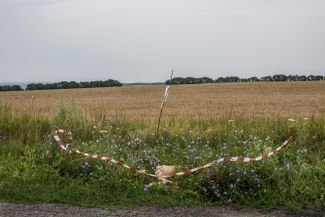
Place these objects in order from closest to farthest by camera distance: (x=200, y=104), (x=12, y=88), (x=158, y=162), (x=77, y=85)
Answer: (x=158, y=162) → (x=200, y=104) → (x=12, y=88) → (x=77, y=85)

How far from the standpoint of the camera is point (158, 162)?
862cm

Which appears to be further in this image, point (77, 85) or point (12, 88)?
point (77, 85)

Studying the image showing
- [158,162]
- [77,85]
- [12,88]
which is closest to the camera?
[158,162]

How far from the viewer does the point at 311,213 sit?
6648 millimetres

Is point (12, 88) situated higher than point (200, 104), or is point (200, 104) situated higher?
point (12, 88)

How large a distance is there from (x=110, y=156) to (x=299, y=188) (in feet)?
10.2

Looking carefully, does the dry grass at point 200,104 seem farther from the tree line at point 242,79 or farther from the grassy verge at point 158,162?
the tree line at point 242,79

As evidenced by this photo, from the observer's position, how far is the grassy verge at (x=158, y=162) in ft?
23.7

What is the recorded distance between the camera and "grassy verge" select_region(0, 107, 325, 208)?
7.23 m

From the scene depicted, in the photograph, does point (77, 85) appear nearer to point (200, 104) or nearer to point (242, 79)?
point (242, 79)

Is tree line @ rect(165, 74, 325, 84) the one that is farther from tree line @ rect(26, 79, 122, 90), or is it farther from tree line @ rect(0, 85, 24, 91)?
tree line @ rect(0, 85, 24, 91)

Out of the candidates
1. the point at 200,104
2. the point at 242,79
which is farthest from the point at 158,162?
the point at 242,79

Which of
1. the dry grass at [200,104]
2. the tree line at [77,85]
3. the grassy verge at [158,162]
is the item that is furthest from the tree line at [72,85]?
the grassy verge at [158,162]

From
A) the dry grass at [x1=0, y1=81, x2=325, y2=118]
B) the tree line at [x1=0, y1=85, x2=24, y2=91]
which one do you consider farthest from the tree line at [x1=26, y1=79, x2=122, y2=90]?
the dry grass at [x1=0, y1=81, x2=325, y2=118]
